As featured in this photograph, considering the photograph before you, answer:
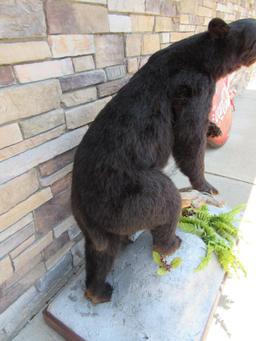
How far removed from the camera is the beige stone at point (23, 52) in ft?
4.58

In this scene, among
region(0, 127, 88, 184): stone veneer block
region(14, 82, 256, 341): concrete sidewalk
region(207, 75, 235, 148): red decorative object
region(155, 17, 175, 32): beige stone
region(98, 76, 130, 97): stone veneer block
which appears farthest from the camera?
region(207, 75, 235, 148): red decorative object

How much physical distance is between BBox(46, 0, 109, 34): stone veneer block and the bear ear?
74 centimetres

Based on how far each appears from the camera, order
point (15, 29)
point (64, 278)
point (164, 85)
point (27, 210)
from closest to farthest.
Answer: point (15, 29) → point (164, 85) → point (27, 210) → point (64, 278)

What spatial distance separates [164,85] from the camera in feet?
5.18

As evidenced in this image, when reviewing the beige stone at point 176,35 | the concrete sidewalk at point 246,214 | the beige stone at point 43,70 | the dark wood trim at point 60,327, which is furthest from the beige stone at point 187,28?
the dark wood trim at point 60,327

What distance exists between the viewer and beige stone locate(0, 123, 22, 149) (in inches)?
58.1

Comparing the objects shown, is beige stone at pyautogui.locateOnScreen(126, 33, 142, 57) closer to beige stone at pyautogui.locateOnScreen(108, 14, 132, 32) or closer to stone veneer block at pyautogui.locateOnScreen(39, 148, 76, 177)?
beige stone at pyautogui.locateOnScreen(108, 14, 132, 32)

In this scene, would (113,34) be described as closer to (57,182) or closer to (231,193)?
(57,182)

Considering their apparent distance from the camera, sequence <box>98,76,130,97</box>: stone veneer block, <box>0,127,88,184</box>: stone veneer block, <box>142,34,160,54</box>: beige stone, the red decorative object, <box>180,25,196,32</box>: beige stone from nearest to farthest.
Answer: <box>0,127,88,184</box>: stone veneer block < <box>98,76,130,97</box>: stone veneer block < <box>142,34,160,54</box>: beige stone < <box>180,25,196,32</box>: beige stone < the red decorative object

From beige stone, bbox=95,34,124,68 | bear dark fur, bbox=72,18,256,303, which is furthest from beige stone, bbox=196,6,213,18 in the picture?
bear dark fur, bbox=72,18,256,303

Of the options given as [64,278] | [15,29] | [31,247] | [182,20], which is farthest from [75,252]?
[182,20]

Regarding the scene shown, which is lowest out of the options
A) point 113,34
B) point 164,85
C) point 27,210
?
point 27,210

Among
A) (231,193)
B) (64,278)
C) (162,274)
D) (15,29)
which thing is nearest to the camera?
(15,29)

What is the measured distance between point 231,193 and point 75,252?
1778 mm
